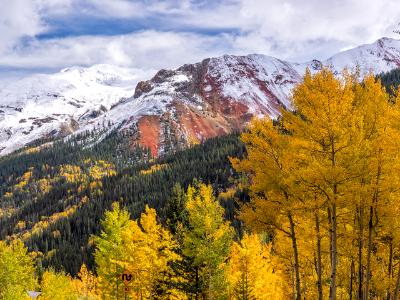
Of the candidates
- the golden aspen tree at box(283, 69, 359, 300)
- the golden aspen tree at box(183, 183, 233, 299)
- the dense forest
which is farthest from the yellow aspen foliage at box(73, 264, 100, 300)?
the golden aspen tree at box(283, 69, 359, 300)

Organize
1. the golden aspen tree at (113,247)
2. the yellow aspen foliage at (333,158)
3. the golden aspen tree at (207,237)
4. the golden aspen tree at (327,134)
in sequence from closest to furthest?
1. the golden aspen tree at (327,134)
2. the yellow aspen foliage at (333,158)
3. the golden aspen tree at (207,237)
4. the golden aspen tree at (113,247)

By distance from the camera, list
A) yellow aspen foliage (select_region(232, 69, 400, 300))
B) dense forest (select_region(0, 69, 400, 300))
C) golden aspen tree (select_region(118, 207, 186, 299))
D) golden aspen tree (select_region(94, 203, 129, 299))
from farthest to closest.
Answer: golden aspen tree (select_region(94, 203, 129, 299)), golden aspen tree (select_region(118, 207, 186, 299)), dense forest (select_region(0, 69, 400, 300)), yellow aspen foliage (select_region(232, 69, 400, 300))

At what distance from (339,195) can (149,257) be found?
17.9 meters

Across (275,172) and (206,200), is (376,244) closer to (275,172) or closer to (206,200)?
(275,172)

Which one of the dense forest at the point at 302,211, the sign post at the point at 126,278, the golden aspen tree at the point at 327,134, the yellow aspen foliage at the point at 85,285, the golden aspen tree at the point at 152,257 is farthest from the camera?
the yellow aspen foliage at the point at 85,285

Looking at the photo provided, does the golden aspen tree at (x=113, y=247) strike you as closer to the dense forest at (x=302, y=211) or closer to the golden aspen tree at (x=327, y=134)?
the dense forest at (x=302, y=211)

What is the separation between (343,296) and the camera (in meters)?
41.4

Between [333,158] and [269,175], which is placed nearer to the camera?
[333,158]

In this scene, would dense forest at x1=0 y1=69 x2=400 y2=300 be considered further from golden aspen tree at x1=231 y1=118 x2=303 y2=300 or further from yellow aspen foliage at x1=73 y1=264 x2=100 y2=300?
yellow aspen foliage at x1=73 y1=264 x2=100 y2=300

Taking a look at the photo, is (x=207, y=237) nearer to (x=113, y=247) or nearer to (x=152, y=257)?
(x=152, y=257)

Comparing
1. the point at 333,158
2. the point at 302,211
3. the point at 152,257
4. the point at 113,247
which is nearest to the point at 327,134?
the point at 333,158

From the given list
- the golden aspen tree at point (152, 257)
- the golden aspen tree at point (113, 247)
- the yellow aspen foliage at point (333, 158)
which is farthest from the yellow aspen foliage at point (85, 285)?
the yellow aspen foliage at point (333, 158)

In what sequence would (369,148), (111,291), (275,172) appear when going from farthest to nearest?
1. (111,291)
2. (275,172)
3. (369,148)

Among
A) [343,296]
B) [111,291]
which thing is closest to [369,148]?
[343,296]
